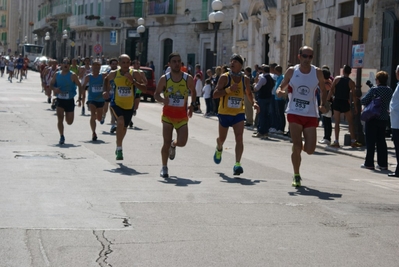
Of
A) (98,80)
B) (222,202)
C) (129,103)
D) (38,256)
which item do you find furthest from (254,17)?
(38,256)

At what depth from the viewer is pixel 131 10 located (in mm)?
61469

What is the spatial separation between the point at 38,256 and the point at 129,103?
24.9 feet

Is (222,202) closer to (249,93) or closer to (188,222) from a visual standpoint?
(188,222)

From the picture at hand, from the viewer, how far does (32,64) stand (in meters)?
90.2

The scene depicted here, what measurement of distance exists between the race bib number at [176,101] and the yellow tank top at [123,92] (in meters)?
1.89

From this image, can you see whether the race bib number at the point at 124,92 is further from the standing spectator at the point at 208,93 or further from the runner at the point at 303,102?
the standing spectator at the point at 208,93

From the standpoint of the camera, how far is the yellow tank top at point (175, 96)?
12.4 metres

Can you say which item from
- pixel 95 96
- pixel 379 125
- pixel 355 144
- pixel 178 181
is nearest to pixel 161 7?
pixel 95 96

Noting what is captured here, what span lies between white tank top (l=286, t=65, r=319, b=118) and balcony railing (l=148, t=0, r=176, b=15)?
44.4 m

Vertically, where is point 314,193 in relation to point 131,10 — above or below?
below

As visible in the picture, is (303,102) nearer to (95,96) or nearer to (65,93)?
(65,93)

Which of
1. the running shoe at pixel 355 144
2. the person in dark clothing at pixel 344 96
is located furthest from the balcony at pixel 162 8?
the running shoe at pixel 355 144

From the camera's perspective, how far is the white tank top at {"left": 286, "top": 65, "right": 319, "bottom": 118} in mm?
11391

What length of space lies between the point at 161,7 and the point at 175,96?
44593 mm
